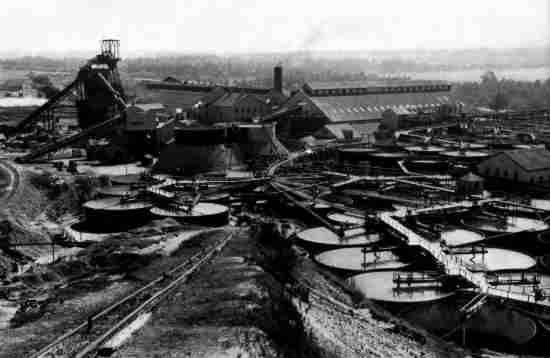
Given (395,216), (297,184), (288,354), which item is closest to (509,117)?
(297,184)

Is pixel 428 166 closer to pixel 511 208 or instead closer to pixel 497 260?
pixel 511 208

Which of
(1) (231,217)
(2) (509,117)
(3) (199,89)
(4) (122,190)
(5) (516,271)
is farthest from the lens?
(3) (199,89)

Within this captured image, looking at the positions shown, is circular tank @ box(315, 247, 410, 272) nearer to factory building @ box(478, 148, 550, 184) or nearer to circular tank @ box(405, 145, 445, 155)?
factory building @ box(478, 148, 550, 184)

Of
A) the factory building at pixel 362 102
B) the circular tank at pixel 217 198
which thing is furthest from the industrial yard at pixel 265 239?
the factory building at pixel 362 102

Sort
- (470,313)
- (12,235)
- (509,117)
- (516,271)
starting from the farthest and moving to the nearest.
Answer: (509,117) < (12,235) < (516,271) < (470,313)

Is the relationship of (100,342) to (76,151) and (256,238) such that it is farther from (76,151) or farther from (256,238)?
(76,151)

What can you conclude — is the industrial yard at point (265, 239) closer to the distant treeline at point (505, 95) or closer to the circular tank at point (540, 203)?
the circular tank at point (540, 203)
